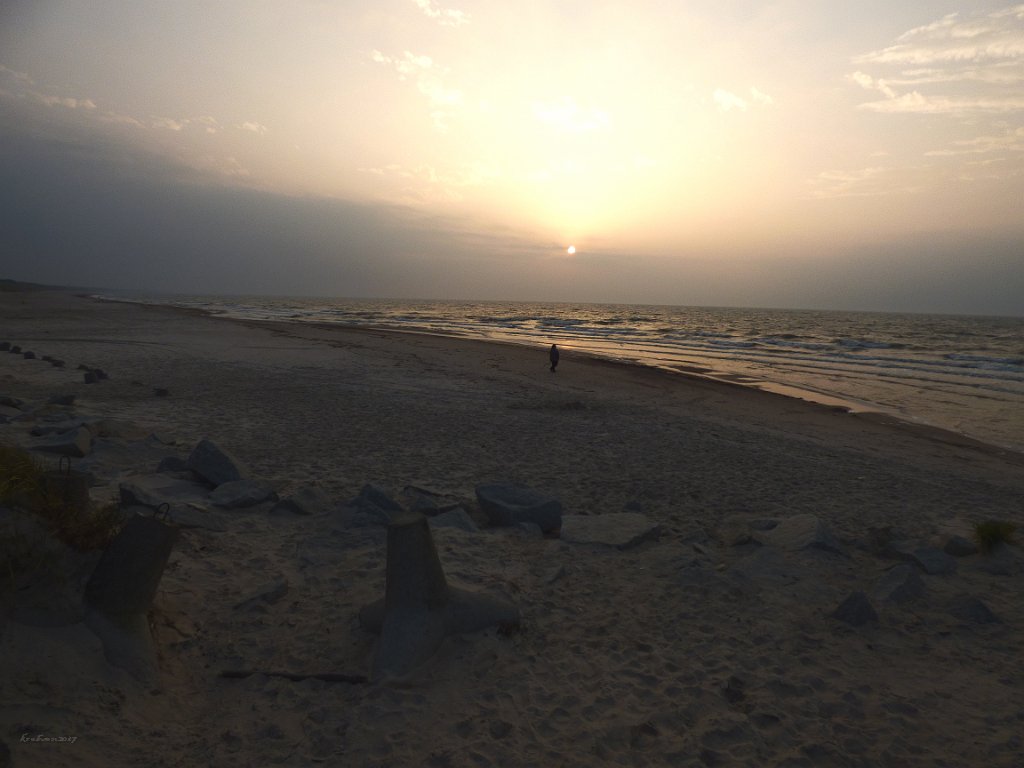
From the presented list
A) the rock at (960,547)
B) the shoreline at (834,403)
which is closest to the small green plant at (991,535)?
the rock at (960,547)

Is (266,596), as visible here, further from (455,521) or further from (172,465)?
(172,465)

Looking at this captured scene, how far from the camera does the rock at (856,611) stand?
502 centimetres

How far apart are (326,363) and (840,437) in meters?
16.0

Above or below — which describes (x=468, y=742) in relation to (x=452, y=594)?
below

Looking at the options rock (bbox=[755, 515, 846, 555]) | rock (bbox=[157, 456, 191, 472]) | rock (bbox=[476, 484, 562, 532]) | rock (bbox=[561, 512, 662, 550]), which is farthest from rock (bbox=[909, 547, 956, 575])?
rock (bbox=[157, 456, 191, 472])

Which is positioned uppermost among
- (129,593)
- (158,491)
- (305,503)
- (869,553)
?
(129,593)

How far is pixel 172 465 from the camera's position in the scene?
748 cm

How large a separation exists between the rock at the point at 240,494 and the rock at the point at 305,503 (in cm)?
23

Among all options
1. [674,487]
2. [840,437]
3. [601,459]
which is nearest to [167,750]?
[674,487]

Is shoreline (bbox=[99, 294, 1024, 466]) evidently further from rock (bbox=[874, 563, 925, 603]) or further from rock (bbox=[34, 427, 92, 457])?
rock (bbox=[34, 427, 92, 457])

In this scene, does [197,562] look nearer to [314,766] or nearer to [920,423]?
[314,766]

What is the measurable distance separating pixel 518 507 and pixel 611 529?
106 centimetres

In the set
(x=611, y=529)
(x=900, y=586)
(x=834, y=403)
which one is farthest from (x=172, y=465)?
(x=834, y=403)

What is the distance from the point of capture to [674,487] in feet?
28.3
